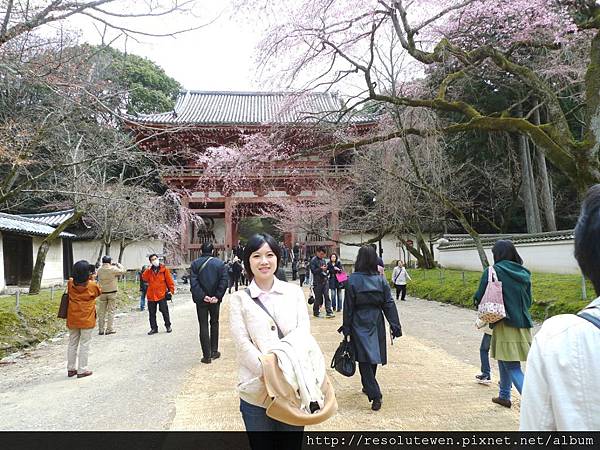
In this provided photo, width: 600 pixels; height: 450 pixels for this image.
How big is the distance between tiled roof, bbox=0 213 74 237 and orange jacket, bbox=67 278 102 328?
11.2m

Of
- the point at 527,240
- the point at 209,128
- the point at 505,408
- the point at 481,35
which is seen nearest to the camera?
the point at 505,408

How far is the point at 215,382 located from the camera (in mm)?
5145

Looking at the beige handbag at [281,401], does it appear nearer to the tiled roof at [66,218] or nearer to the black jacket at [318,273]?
the black jacket at [318,273]

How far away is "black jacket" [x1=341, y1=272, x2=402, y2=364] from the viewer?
409 centimetres

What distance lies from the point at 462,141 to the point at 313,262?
42.0 feet

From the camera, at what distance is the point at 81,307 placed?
5.60 m

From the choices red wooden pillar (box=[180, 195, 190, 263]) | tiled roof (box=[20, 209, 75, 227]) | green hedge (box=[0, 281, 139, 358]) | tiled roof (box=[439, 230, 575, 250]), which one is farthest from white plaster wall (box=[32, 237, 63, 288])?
tiled roof (box=[439, 230, 575, 250])

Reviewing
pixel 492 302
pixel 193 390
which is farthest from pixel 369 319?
pixel 193 390

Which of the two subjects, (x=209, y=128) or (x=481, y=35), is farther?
(x=209, y=128)

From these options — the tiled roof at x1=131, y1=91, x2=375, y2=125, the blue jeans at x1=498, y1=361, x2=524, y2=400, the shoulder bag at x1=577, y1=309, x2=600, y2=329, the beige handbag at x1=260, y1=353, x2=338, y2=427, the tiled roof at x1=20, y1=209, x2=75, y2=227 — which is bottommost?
the blue jeans at x1=498, y1=361, x2=524, y2=400

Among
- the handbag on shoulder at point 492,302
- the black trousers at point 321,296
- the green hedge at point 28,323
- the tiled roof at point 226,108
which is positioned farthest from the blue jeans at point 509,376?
→ the tiled roof at point 226,108

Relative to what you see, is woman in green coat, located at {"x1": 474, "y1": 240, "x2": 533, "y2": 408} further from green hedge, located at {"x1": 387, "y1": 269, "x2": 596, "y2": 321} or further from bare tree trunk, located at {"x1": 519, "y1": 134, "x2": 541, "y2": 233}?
bare tree trunk, located at {"x1": 519, "y1": 134, "x2": 541, "y2": 233}

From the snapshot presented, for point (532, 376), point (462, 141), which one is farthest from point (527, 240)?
point (532, 376)

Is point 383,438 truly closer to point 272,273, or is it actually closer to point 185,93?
point 272,273
